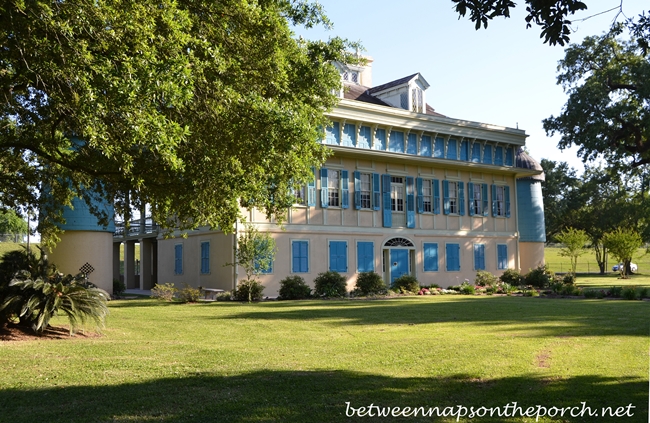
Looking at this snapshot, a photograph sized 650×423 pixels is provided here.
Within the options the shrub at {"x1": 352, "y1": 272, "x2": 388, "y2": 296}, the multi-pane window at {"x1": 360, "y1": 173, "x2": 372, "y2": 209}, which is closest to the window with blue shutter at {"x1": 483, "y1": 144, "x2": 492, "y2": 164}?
the multi-pane window at {"x1": 360, "y1": 173, "x2": 372, "y2": 209}

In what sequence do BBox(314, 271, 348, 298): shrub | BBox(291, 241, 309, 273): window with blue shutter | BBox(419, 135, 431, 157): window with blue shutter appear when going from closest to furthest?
BBox(314, 271, 348, 298): shrub → BBox(291, 241, 309, 273): window with blue shutter → BBox(419, 135, 431, 157): window with blue shutter

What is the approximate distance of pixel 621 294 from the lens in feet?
79.3

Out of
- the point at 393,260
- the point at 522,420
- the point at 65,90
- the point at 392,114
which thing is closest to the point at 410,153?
the point at 392,114

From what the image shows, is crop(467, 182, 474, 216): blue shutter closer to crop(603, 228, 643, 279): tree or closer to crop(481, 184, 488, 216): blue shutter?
crop(481, 184, 488, 216): blue shutter

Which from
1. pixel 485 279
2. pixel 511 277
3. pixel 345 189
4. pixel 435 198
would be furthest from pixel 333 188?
pixel 511 277

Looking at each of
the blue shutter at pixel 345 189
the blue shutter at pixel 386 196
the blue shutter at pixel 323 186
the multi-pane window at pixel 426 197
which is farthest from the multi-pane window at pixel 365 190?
the multi-pane window at pixel 426 197

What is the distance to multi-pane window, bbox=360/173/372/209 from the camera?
2989 cm

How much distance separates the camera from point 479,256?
3403cm

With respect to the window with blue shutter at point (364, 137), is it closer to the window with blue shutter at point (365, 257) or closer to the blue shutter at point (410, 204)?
the blue shutter at point (410, 204)

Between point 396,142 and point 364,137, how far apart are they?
2.03 meters

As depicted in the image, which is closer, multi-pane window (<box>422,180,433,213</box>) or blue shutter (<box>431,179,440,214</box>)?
multi-pane window (<box>422,180,433,213</box>)

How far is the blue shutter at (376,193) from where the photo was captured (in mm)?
30094

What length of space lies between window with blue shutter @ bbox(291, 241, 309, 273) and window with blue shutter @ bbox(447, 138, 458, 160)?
956 cm

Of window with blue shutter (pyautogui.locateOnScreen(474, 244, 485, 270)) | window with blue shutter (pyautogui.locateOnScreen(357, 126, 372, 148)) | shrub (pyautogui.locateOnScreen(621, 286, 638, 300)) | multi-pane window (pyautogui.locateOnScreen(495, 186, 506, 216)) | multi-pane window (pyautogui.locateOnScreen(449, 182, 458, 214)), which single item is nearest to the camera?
shrub (pyautogui.locateOnScreen(621, 286, 638, 300))
